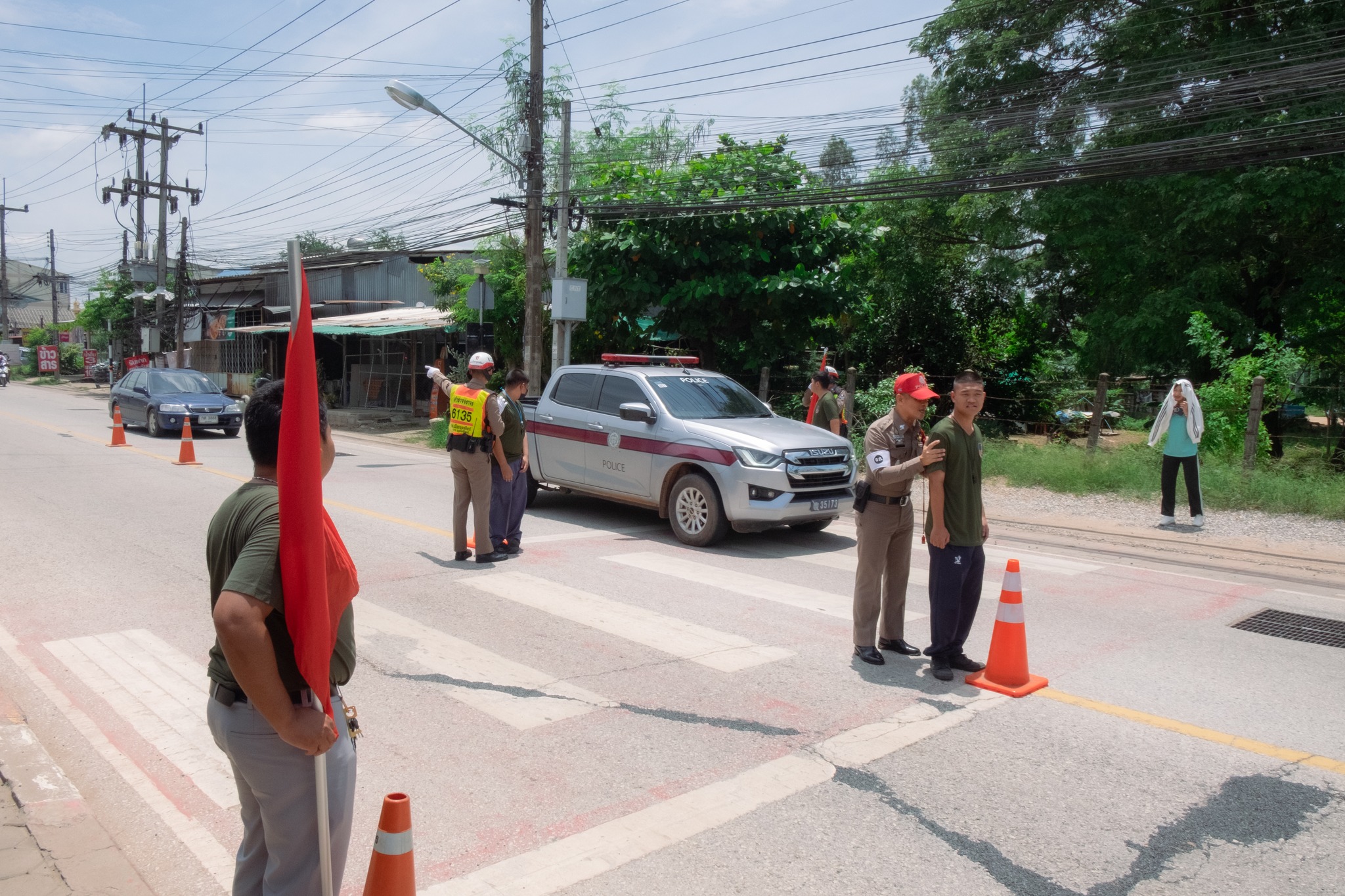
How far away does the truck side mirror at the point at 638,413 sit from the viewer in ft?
33.4

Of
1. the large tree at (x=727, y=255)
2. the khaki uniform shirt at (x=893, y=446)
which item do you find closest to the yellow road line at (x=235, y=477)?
the khaki uniform shirt at (x=893, y=446)

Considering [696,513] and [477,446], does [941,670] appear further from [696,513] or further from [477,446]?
[477,446]

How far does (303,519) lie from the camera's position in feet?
7.70

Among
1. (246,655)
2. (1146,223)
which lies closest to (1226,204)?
(1146,223)

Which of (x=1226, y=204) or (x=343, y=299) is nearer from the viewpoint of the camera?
(x=1226, y=204)

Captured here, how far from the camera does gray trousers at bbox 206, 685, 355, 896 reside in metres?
2.56

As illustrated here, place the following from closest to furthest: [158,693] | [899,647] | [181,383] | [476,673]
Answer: [158,693], [476,673], [899,647], [181,383]

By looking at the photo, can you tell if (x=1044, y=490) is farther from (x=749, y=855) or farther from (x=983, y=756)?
(x=749, y=855)

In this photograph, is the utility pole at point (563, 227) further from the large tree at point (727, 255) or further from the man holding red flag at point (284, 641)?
the man holding red flag at point (284, 641)

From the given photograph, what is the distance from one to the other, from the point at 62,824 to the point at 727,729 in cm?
293

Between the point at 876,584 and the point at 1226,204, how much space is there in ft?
49.7

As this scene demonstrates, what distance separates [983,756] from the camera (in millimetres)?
4648

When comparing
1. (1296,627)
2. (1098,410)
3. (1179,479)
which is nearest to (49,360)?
(1098,410)

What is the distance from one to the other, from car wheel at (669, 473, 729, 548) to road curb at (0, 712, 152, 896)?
19.6 feet
